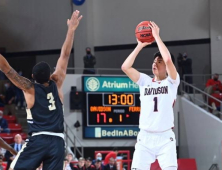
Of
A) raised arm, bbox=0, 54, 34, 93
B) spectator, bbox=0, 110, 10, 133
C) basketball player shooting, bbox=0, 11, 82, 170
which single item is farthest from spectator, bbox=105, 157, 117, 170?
raised arm, bbox=0, 54, 34, 93

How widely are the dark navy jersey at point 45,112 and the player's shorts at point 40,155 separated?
0.13 meters

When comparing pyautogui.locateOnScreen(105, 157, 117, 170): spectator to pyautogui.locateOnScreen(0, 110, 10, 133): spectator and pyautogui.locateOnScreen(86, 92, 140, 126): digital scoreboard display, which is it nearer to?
pyautogui.locateOnScreen(86, 92, 140, 126): digital scoreboard display

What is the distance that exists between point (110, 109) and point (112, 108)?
0.08 metres

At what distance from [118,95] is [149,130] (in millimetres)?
12613

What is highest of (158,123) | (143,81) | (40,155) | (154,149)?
(143,81)

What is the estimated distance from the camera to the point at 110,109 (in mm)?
19781

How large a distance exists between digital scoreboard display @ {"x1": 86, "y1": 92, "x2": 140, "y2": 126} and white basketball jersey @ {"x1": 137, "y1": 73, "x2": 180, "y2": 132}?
12.3m

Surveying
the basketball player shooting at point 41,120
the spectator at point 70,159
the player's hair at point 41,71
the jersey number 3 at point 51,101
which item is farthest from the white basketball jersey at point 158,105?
the spectator at point 70,159

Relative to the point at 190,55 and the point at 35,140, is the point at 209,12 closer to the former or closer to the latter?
the point at 190,55

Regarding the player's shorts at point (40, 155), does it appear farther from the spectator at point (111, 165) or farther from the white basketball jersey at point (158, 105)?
the spectator at point (111, 165)

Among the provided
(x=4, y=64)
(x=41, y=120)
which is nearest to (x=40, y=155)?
(x=41, y=120)

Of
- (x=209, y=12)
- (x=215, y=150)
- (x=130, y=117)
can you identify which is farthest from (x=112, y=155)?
(x=209, y=12)

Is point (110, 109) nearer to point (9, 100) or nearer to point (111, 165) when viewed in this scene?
point (111, 165)

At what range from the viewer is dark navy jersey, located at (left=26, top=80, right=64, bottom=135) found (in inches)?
260
